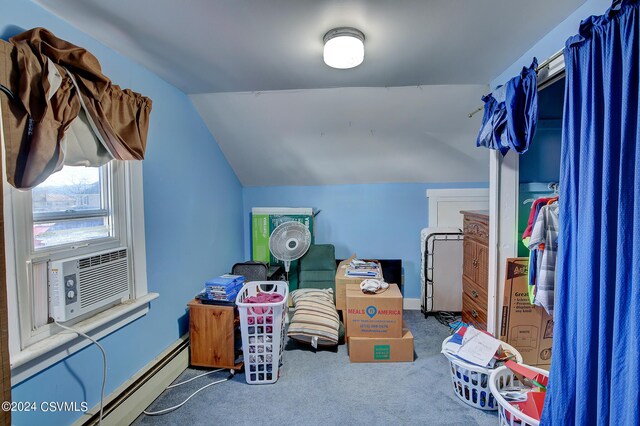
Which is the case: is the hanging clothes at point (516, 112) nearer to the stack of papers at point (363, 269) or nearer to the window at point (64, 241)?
the stack of papers at point (363, 269)

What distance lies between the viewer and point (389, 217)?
3.53 metres

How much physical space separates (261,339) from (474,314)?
174 centimetres

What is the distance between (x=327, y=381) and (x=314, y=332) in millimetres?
423

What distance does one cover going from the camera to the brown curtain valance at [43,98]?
1.12 m

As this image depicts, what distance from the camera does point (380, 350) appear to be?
94.4 inches

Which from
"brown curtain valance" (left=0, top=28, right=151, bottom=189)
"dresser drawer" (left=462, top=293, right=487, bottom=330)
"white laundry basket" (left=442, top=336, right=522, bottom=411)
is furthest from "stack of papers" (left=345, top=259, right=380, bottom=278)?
"brown curtain valance" (left=0, top=28, right=151, bottom=189)

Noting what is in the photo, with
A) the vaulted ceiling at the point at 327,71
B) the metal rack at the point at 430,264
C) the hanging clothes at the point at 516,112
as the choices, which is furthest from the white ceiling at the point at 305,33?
the metal rack at the point at 430,264

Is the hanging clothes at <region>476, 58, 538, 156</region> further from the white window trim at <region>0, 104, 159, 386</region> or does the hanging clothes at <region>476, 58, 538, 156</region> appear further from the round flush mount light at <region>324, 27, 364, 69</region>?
the white window trim at <region>0, 104, 159, 386</region>

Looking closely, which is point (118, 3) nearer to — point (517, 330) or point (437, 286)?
point (517, 330)

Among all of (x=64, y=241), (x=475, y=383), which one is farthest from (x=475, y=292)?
(x=64, y=241)

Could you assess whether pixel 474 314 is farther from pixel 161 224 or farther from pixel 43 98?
pixel 43 98

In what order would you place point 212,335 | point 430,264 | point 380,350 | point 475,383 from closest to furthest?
point 475,383, point 212,335, point 380,350, point 430,264

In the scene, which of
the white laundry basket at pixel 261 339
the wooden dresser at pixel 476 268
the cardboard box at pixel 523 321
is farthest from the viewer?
the wooden dresser at pixel 476 268

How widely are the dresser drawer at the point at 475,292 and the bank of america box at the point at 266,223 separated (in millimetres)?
1693
